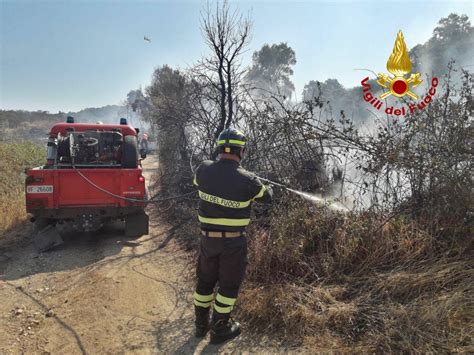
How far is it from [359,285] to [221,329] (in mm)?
1513

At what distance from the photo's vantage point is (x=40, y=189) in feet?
18.4

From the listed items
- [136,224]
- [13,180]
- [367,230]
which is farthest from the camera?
[13,180]

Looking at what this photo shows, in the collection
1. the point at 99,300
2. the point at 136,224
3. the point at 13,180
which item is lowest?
the point at 99,300

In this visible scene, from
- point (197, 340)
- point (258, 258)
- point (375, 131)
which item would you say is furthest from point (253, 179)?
point (375, 131)

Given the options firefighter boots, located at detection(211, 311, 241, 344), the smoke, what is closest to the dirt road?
firefighter boots, located at detection(211, 311, 241, 344)

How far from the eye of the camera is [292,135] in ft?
18.7

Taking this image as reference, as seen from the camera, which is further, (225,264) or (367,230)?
(367,230)

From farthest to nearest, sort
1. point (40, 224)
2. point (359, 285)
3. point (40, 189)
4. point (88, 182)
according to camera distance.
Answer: point (40, 224) → point (88, 182) → point (40, 189) → point (359, 285)

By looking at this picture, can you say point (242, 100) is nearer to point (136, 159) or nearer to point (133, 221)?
point (136, 159)

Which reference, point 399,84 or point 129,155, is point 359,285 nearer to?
point 399,84

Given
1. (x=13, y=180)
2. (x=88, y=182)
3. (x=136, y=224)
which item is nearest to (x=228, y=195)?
(x=88, y=182)

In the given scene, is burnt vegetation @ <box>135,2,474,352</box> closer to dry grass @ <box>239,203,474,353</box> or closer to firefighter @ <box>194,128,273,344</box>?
dry grass @ <box>239,203,474,353</box>

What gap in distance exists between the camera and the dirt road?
10.7 feet

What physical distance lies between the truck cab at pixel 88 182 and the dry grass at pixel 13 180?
1.77 metres
